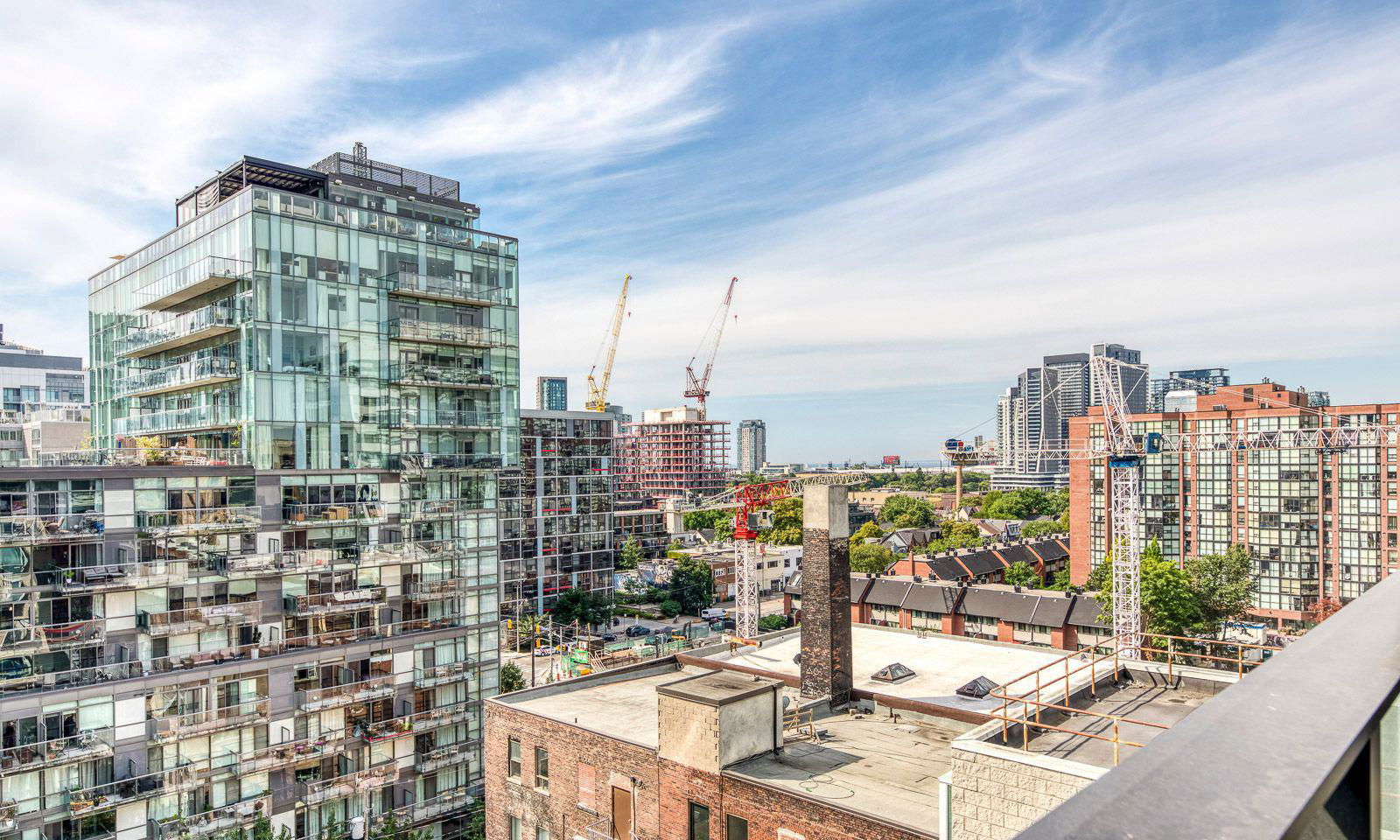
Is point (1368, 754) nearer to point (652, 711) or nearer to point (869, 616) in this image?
point (652, 711)

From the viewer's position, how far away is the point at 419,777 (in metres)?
33.7

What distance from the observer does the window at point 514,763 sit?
26359mm

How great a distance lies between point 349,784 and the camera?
31625 mm

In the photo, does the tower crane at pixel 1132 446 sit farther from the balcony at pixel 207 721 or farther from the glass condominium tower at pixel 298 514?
the balcony at pixel 207 721

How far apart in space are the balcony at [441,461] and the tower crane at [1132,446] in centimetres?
3734

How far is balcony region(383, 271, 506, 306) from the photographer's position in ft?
116

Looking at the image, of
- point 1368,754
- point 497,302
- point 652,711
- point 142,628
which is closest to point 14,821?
point 142,628

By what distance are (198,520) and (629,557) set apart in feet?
271

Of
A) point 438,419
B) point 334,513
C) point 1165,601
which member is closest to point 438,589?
point 334,513

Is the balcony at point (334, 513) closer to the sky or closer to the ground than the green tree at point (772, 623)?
closer to the sky

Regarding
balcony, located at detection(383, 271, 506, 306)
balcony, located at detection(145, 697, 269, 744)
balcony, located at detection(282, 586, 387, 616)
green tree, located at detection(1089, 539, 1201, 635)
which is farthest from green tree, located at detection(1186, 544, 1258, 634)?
balcony, located at detection(145, 697, 269, 744)

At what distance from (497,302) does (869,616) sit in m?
48.6

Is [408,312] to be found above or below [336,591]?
above

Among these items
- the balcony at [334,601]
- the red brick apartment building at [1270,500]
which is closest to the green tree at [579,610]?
the balcony at [334,601]
